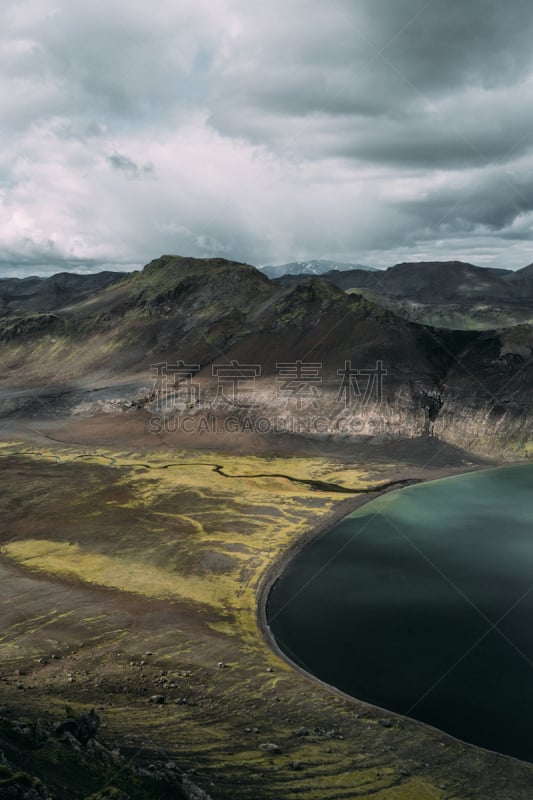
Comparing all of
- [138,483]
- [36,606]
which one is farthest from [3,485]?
[36,606]

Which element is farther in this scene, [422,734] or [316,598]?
[316,598]

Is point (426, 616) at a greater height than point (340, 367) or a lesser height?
lesser

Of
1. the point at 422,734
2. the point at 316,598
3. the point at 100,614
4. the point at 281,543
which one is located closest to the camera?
the point at 422,734

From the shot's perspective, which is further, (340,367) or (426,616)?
(340,367)

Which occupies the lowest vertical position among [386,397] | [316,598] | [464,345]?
[316,598]

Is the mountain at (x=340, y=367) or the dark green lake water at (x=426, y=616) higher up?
the mountain at (x=340, y=367)

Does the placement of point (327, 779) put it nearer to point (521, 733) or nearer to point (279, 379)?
point (521, 733)
